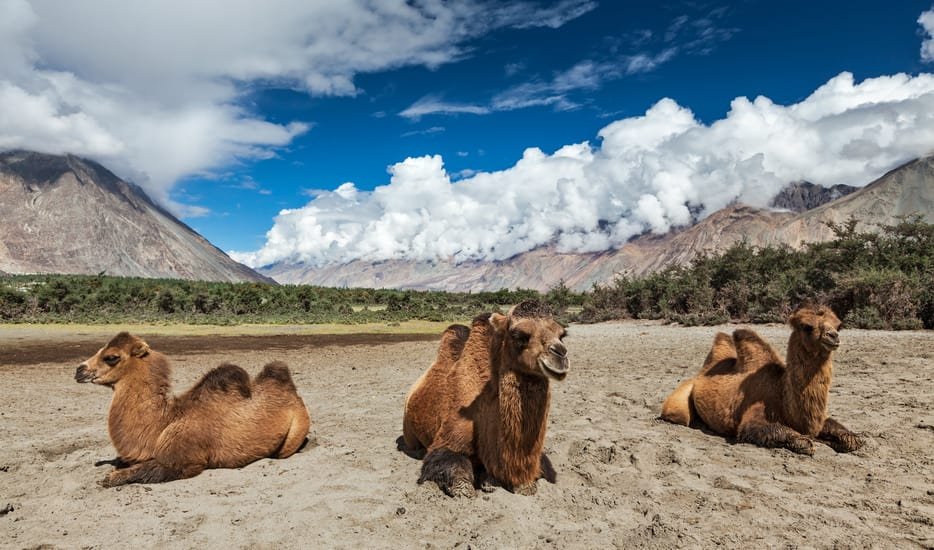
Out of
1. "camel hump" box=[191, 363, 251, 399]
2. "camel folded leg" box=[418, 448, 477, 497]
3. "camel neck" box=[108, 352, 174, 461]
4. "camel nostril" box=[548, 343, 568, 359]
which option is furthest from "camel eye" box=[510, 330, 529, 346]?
"camel neck" box=[108, 352, 174, 461]

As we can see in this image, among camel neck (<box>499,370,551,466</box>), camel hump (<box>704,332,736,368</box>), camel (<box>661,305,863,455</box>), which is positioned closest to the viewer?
camel neck (<box>499,370,551,466</box>)

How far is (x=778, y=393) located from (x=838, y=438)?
31.6 inches

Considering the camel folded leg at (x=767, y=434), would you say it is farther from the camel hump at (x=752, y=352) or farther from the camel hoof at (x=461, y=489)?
the camel hoof at (x=461, y=489)

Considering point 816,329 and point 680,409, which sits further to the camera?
point 680,409

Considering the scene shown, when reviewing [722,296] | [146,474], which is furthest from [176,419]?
[722,296]

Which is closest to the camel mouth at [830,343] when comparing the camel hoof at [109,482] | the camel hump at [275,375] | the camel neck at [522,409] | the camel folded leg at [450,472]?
the camel neck at [522,409]

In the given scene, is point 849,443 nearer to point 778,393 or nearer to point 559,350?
point 778,393

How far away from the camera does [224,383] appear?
6.79 metres

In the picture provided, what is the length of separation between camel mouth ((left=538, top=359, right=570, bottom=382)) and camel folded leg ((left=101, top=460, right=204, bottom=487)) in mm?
4395

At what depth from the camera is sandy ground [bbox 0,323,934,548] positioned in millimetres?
4539

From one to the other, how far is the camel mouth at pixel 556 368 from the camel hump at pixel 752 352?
475 centimetres

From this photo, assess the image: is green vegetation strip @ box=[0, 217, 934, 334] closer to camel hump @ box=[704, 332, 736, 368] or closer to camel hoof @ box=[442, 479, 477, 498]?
camel hump @ box=[704, 332, 736, 368]

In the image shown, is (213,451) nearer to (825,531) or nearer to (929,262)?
(825,531)

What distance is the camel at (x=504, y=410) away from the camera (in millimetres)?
4719
